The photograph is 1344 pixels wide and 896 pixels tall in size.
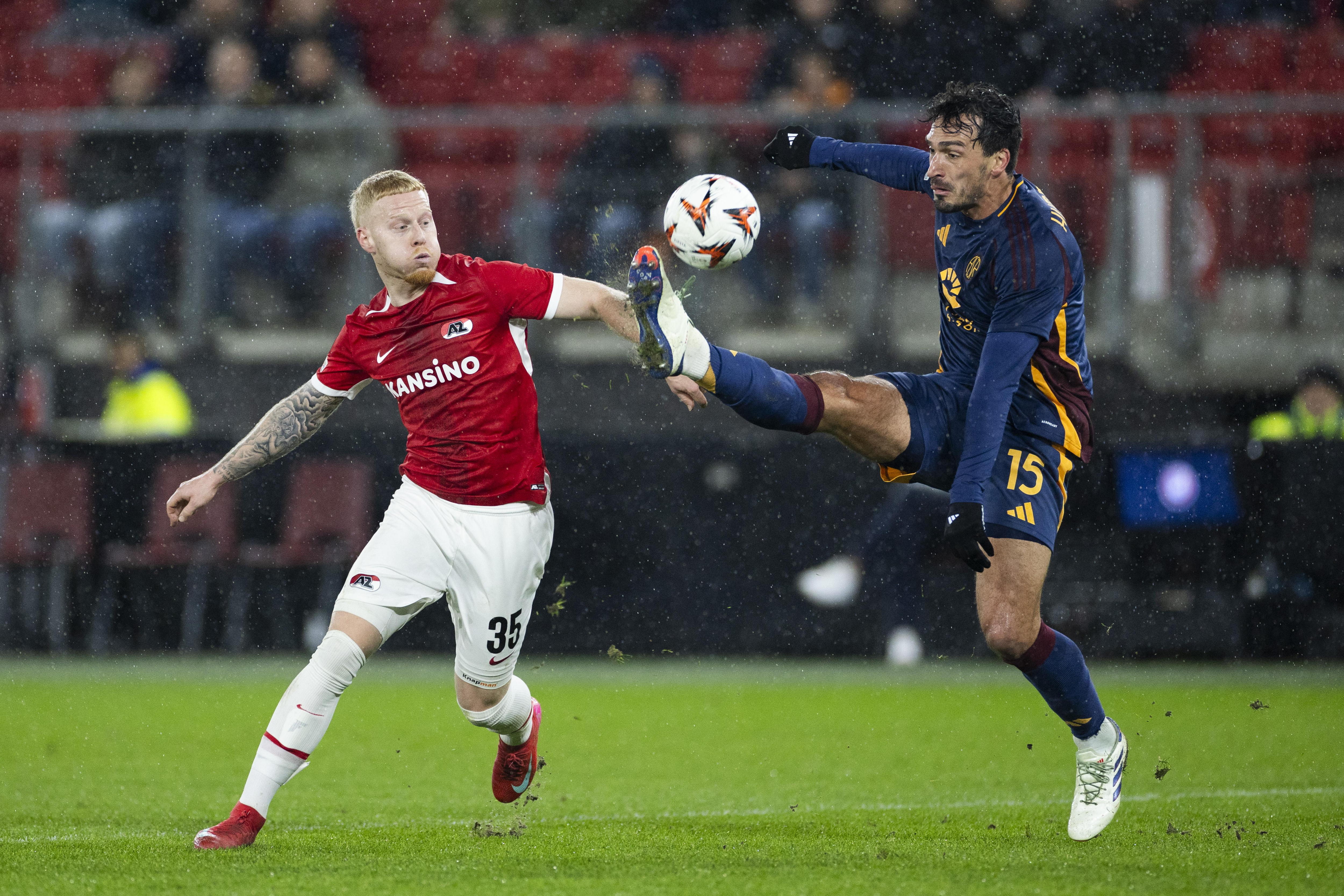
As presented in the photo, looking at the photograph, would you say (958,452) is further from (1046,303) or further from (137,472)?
(137,472)

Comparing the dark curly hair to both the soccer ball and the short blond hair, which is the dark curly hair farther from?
the short blond hair

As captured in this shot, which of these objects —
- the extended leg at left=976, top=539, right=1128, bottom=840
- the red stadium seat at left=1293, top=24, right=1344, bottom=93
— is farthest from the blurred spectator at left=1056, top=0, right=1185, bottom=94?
the extended leg at left=976, top=539, right=1128, bottom=840

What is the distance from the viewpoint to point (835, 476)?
10195 millimetres

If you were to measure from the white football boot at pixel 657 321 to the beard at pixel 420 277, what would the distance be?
27.8 inches

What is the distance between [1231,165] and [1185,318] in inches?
41.5

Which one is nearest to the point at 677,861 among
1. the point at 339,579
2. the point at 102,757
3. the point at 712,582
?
the point at 102,757

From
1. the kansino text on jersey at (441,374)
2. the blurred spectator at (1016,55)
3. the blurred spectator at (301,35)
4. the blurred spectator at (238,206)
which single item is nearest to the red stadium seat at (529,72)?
the blurred spectator at (301,35)

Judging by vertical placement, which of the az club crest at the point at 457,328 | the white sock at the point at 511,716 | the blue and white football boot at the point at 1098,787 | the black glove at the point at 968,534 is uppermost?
the az club crest at the point at 457,328

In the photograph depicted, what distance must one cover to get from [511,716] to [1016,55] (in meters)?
7.33

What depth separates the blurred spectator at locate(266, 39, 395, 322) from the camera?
423 inches

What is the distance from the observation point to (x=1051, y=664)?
204 inches

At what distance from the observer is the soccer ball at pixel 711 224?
16.6 feet

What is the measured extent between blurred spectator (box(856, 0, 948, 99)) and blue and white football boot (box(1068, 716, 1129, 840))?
6875mm

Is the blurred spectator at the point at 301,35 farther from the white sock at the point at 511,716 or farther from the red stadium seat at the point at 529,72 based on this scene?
the white sock at the point at 511,716
